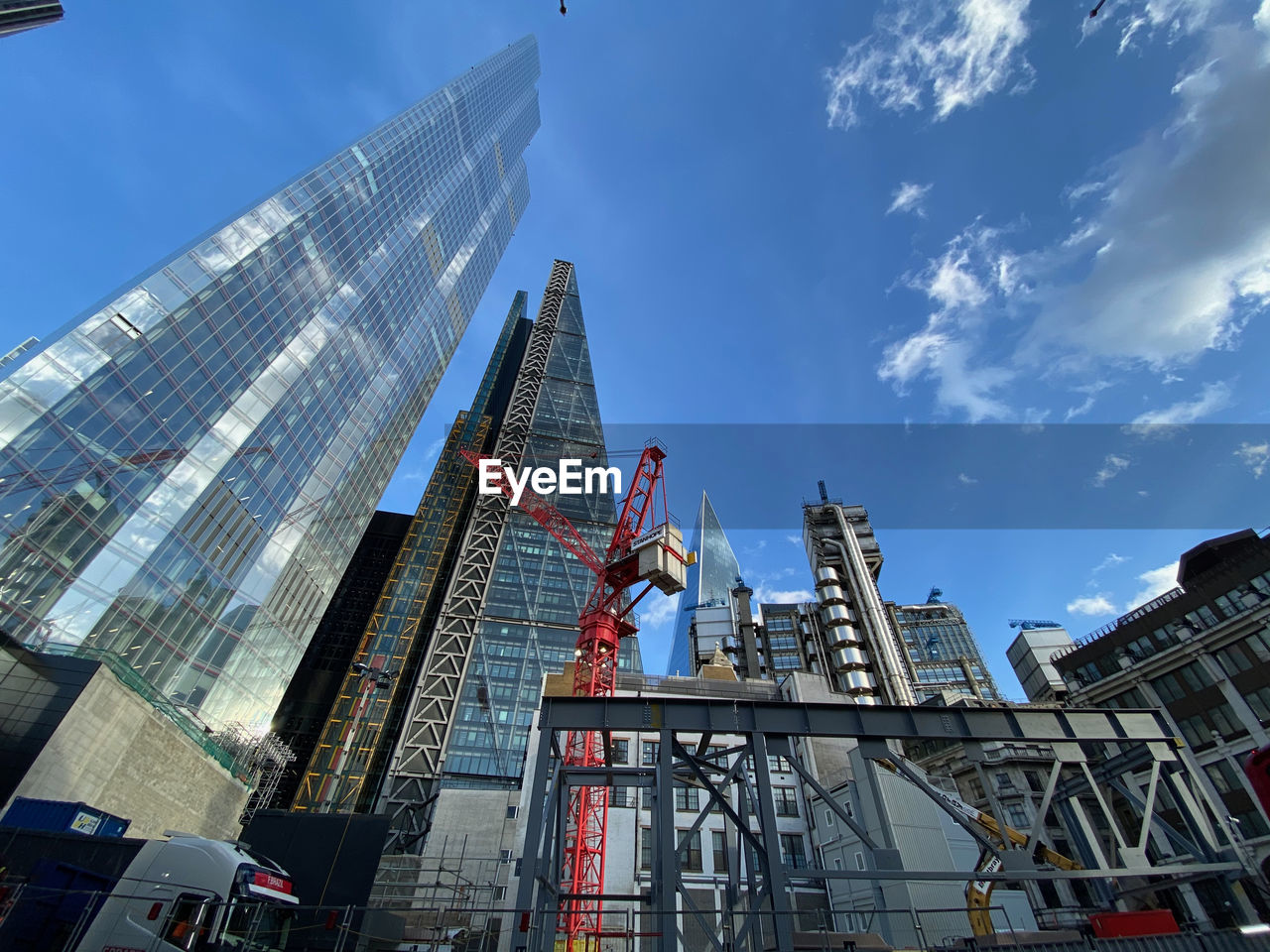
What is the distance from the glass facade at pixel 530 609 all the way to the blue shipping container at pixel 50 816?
37.2 metres

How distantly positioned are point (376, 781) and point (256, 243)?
54.6 meters

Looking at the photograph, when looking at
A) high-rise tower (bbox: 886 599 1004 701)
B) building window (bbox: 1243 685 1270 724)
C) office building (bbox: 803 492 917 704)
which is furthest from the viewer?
high-rise tower (bbox: 886 599 1004 701)

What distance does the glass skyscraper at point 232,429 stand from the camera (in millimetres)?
30047

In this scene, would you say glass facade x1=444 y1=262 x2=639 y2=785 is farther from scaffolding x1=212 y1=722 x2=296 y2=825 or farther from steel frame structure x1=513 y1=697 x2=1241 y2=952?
steel frame structure x1=513 y1=697 x2=1241 y2=952

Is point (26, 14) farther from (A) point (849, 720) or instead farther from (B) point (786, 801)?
(B) point (786, 801)

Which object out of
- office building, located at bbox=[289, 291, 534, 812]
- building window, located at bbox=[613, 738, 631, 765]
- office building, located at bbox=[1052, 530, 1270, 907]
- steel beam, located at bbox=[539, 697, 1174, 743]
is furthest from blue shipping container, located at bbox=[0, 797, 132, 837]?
office building, located at bbox=[1052, 530, 1270, 907]

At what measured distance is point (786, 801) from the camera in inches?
1620

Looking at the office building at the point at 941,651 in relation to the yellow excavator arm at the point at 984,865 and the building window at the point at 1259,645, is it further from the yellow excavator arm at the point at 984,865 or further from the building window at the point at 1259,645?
the yellow excavator arm at the point at 984,865

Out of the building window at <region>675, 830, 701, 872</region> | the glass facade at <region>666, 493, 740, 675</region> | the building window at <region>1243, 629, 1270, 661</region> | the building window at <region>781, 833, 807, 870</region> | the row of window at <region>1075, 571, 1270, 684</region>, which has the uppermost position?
the glass facade at <region>666, 493, 740, 675</region>

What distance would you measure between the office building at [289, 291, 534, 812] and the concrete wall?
9476 millimetres

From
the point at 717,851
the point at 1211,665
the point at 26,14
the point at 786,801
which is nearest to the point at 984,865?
the point at 717,851

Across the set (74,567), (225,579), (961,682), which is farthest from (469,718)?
(961,682)

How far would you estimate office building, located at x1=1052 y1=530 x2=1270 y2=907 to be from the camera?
32844mm

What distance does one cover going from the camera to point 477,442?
104 m
